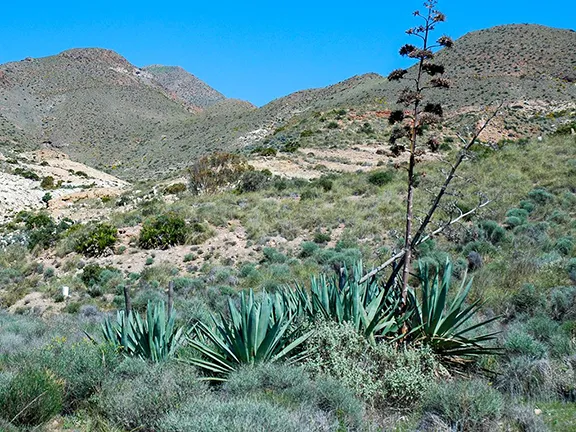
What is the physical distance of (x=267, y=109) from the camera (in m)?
71.4

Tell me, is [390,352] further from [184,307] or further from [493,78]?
[493,78]

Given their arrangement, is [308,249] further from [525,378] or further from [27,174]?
[27,174]

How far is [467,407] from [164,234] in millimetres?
14511

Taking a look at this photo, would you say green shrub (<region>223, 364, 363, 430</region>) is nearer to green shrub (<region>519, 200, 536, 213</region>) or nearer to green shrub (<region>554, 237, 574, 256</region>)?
green shrub (<region>554, 237, 574, 256</region>)

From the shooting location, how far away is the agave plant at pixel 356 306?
5352 millimetres

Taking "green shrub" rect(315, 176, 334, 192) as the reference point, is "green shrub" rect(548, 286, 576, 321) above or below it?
below

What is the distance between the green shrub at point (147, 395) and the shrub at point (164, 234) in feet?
41.2

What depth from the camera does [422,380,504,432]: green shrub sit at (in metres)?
4.02

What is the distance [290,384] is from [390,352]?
3.98 feet

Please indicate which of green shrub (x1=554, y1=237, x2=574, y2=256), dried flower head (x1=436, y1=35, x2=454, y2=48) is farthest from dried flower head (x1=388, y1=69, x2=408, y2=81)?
green shrub (x1=554, y1=237, x2=574, y2=256)

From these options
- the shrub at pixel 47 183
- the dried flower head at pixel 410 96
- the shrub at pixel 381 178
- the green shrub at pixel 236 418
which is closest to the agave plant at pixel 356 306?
the green shrub at pixel 236 418

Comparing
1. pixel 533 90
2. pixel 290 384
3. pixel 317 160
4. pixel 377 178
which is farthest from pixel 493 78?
pixel 290 384

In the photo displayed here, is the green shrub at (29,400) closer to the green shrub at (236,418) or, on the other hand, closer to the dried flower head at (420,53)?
the green shrub at (236,418)

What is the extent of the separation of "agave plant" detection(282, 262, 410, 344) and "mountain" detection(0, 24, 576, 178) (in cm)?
3129
